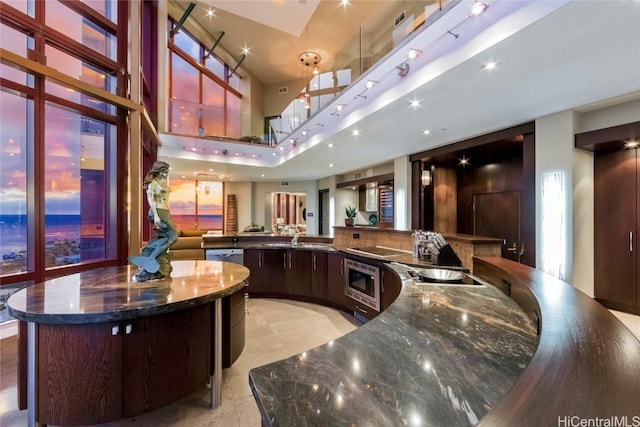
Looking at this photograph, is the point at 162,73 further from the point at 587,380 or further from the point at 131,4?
the point at 587,380

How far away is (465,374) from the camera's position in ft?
2.72

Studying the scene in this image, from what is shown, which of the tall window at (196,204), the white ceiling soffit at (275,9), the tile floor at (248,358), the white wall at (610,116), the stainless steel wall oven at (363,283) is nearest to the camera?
the tile floor at (248,358)

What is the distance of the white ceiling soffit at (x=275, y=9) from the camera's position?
514cm

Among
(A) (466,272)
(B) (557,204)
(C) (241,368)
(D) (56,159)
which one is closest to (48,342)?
(C) (241,368)

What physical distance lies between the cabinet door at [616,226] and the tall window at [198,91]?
27.3 ft

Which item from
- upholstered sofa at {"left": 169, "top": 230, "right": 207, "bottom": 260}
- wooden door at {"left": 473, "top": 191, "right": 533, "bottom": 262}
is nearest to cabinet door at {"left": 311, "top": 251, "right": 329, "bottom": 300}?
wooden door at {"left": 473, "top": 191, "right": 533, "bottom": 262}

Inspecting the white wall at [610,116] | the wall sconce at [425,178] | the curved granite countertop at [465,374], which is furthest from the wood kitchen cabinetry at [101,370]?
the wall sconce at [425,178]

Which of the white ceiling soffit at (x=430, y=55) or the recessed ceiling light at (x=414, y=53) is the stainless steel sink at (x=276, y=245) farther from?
the recessed ceiling light at (x=414, y=53)

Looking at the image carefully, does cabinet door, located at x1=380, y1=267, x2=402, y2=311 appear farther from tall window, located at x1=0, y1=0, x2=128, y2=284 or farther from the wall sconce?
the wall sconce

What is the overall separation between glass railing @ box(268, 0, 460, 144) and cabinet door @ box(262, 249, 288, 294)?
2989 millimetres

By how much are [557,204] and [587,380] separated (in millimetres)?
4394

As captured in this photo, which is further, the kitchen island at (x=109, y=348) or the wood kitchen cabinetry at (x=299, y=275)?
the wood kitchen cabinetry at (x=299, y=275)

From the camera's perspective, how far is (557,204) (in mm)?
3973

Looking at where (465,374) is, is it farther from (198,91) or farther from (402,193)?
(198,91)
